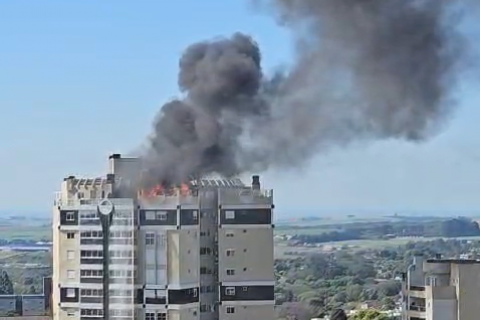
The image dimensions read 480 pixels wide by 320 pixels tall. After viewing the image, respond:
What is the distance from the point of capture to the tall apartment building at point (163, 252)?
12.8m

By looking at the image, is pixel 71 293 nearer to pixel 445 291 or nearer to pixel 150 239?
pixel 150 239

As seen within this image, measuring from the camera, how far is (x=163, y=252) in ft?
41.9

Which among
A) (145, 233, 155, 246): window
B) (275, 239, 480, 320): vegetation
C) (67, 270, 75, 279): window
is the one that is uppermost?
(145, 233, 155, 246): window

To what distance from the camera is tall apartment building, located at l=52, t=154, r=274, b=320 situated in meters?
12.8

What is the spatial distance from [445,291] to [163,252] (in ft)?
11.4

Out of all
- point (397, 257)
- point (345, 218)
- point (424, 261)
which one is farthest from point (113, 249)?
point (345, 218)

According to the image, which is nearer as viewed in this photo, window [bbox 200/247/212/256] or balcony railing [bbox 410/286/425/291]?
balcony railing [bbox 410/286/425/291]

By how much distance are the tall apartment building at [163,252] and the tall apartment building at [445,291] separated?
187 centimetres

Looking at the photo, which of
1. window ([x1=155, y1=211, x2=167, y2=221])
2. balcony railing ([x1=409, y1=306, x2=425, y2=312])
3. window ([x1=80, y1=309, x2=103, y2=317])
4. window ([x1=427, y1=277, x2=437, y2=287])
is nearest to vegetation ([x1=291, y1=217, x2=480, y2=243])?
balcony railing ([x1=409, y1=306, x2=425, y2=312])

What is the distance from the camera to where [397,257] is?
42.5 m

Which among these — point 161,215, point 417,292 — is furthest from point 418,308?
point 161,215

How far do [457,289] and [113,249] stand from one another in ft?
14.0

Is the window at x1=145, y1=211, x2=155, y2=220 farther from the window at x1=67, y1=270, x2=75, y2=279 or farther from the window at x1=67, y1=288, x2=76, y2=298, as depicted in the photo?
the window at x1=67, y1=288, x2=76, y2=298

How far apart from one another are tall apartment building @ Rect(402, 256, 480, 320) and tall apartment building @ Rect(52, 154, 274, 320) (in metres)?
1.87
